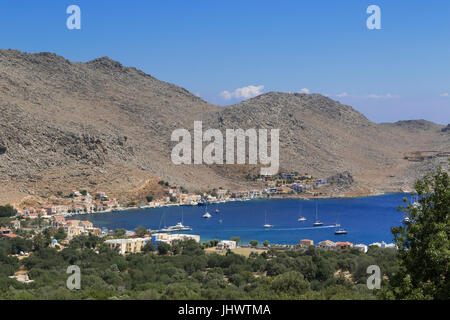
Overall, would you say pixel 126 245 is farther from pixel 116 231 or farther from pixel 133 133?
pixel 133 133

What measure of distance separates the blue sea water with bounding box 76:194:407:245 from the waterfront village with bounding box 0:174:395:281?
2.17m

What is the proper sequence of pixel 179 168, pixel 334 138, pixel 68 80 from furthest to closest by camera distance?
pixel 334 138 → pixel 68 80 → pixel 179 168

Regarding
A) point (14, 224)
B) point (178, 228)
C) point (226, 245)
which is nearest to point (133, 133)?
point (178, 228)

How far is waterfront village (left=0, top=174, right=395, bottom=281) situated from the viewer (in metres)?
37.7

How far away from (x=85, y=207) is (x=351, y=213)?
107 ft

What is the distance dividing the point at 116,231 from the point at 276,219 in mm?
21125

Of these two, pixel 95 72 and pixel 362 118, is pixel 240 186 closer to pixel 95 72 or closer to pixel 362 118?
pixel 95 72

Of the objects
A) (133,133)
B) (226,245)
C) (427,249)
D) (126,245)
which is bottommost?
(226,245)

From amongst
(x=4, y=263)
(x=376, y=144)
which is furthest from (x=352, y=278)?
(x=376, y=144)

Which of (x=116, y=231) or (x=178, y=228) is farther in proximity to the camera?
(x=178, y=228)

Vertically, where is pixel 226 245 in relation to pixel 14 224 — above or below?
below

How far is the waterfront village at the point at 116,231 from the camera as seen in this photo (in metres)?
37.7

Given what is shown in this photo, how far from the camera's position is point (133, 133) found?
300ft

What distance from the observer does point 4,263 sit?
28.6 metres
